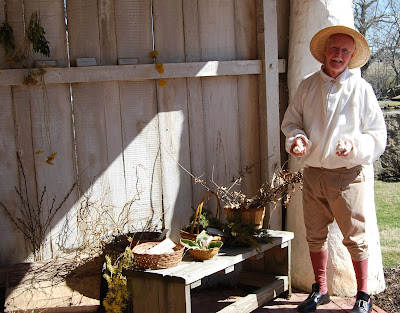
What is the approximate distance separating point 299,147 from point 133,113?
1380 millimetres

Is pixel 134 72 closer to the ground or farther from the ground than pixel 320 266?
farther from the ground

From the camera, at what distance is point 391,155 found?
710cm

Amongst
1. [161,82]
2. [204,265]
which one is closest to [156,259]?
[204,265]

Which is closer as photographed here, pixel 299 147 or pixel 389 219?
pixel 299 147

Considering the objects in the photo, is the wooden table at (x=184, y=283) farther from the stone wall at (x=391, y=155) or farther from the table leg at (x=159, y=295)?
the stone wall at (x=391, y=155)

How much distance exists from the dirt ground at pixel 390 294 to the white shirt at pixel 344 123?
1271 millimetres

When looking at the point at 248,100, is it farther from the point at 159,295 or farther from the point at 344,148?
the point at 159,295

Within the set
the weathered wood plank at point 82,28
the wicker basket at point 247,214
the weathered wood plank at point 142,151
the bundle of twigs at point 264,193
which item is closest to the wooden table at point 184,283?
the wicker basket at point 247,214

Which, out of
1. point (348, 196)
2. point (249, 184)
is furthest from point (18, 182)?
point (348, 196)

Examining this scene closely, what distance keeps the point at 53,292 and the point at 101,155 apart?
108cm

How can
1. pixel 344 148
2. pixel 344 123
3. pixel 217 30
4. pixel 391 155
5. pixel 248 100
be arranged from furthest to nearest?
pixel 391 155
pixel 248 100
pixel 217 30
pixel 344 123
pixel 344 148

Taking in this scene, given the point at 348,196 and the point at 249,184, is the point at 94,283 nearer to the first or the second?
the point at 249,184

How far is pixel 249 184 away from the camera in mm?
4715

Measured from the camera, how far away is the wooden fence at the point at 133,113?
4.00 metres
